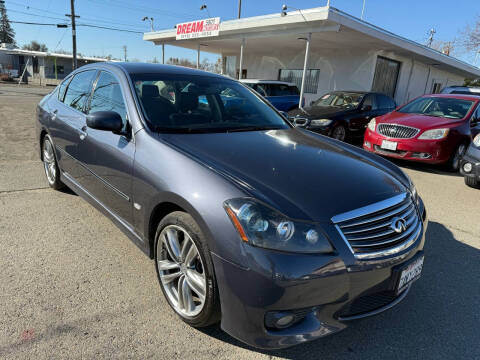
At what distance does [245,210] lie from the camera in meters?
1.71

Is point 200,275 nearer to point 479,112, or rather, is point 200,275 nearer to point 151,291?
point 151,291

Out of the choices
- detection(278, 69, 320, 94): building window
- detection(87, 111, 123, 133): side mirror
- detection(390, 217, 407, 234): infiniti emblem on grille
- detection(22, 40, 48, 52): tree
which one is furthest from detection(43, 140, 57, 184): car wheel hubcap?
detection(22, 40, 48, 52): tree

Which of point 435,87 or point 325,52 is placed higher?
point 325,52

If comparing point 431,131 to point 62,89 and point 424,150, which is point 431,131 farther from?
point 62,89

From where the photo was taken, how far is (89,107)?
10.6 feet

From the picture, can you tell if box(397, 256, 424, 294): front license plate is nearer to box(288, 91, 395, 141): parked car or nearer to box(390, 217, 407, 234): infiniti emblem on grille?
box(390, 217, 407, 234): infiniti emblem on grille

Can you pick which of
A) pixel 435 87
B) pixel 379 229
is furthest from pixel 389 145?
pixel 435 87

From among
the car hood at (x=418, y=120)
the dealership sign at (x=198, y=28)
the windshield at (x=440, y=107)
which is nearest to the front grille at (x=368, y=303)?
the car hood at (x=418, y=120)

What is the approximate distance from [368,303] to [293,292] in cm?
53

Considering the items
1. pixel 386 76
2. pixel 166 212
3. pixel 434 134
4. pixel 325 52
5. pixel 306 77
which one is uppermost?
pixel 325 52

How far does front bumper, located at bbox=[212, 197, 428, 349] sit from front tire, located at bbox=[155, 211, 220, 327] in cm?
10

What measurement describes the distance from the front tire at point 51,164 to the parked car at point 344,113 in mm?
5139

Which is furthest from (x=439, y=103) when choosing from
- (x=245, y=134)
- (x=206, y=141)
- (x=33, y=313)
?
(x=33, y=313)

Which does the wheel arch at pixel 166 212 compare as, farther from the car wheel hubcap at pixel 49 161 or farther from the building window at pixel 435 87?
the building window at pixel 435 87
